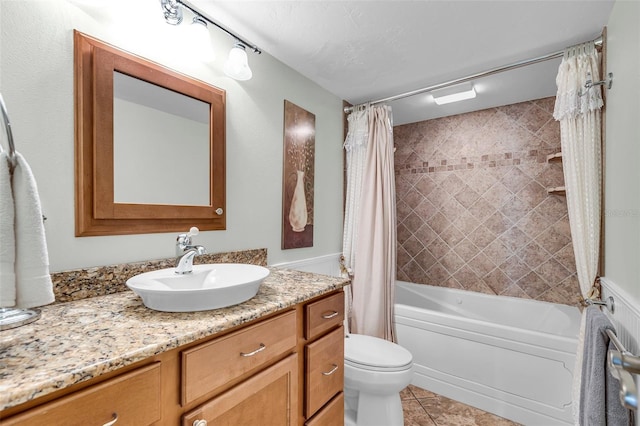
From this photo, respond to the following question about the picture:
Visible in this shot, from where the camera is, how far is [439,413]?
188cm

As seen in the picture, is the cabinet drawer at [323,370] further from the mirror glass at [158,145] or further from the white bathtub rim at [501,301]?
the white bathtub rim at [501,301]

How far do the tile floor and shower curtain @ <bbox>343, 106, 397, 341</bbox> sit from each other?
1.40 ft

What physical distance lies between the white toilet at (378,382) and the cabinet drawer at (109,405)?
1.14m

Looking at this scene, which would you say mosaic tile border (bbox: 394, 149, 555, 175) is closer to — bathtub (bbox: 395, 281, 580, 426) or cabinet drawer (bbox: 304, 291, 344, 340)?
bathtub (bbox: 395, 281, 580, 426)

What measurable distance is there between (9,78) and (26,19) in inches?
Result: 8.4

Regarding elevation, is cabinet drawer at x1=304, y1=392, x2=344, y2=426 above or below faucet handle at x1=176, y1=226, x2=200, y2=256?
below

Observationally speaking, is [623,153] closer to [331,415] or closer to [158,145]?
[331,415]

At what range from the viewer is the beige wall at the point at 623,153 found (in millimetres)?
1039

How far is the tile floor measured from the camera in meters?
1.80

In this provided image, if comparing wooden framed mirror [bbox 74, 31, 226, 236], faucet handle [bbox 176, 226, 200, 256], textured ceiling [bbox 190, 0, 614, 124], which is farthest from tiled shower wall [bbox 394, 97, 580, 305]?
faucet handle [bbox 176, 226, 200, 256]

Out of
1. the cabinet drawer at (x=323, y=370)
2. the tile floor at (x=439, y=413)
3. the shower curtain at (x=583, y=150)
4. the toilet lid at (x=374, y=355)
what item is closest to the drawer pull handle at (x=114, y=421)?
the cabinet drawer at (x=323, y=370)

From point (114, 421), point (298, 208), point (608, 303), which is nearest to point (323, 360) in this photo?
point (114, 421)

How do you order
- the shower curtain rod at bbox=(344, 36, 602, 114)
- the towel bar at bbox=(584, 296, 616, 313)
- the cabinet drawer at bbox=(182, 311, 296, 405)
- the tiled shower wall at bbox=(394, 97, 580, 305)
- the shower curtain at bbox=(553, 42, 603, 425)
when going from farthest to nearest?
the tiled shower wall at bbox=(394, 97, 580, 305), the shower curtain rod at bbox=(344, 36, 602, 114), the shower curtain at bbox=(553, 42, 603, 425), the towel bar at bbox=(584, 296, 616, 313), the cabinet drawer at bbox=(182, 311, 296, 405)

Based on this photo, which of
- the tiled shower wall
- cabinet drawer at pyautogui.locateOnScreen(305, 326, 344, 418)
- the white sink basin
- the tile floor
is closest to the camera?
the white sink basin
